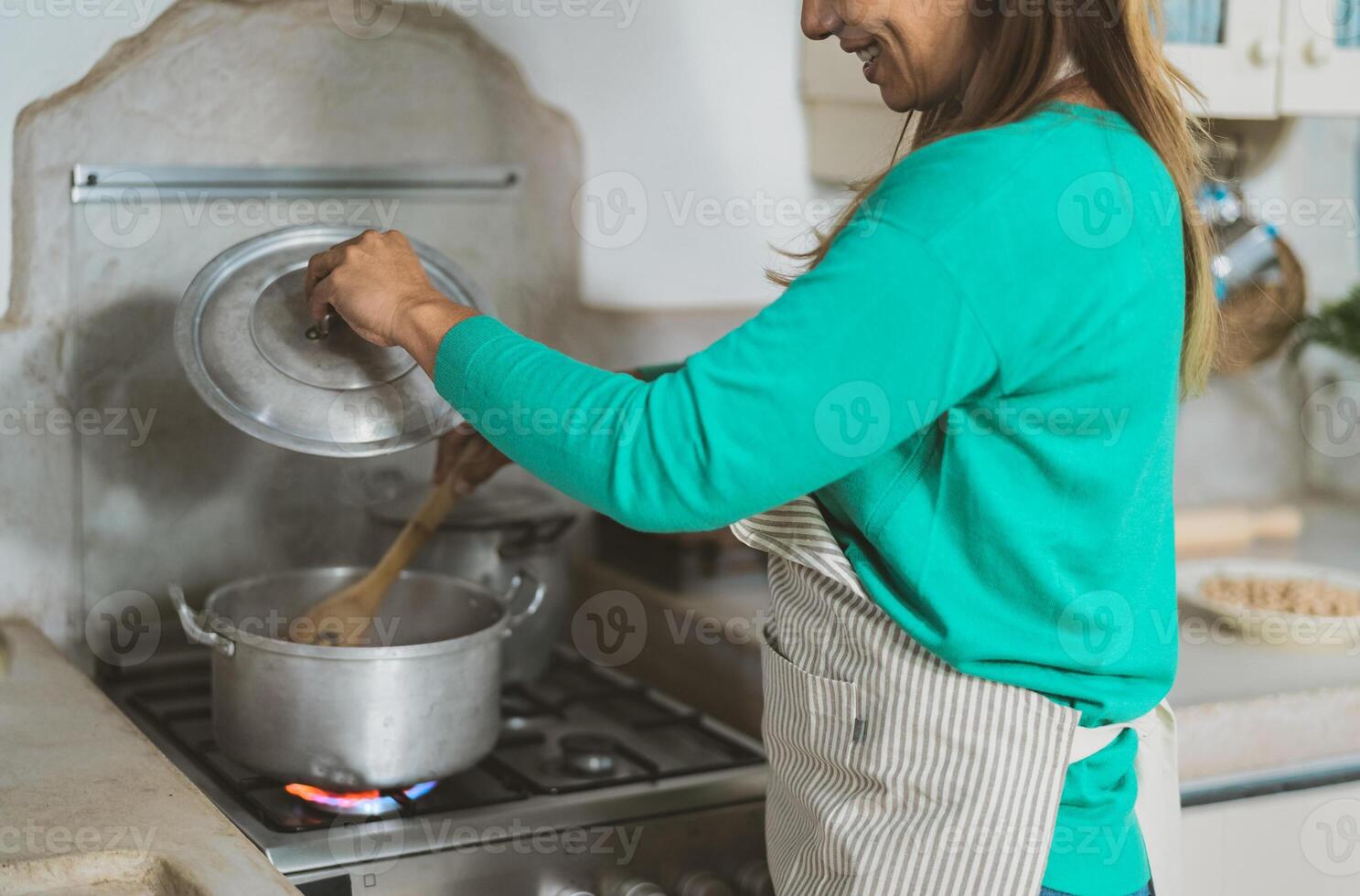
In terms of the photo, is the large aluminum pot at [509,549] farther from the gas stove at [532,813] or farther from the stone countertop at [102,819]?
the stone countertop at [102,819]

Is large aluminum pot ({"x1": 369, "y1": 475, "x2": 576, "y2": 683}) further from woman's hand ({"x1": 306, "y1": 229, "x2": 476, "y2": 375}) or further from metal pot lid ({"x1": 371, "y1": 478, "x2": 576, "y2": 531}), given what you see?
woman's hand ({"x1": 306, "y1": 229, "x2": 476, "y2": 375})

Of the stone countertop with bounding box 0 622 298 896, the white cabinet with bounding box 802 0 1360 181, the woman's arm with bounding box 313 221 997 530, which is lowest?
the stone countertop with bounding box 0 622 298 896

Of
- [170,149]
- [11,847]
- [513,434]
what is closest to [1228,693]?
[513,434]

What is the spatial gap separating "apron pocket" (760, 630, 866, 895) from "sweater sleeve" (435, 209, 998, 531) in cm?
20

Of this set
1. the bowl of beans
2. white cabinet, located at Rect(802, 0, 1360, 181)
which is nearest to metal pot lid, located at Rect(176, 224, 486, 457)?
white cabinet, located at Rect(802, 0, 1360, 181)

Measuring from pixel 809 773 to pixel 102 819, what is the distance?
0.45 meters

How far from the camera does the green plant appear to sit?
6.45 ft

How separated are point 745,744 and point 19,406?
2.47 ft

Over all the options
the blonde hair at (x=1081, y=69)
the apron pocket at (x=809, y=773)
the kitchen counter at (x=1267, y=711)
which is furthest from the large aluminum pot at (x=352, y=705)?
the kitchen counter at (x=1267, y=711)

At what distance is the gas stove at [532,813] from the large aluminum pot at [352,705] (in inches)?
1.1

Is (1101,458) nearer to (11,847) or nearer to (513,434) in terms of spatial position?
(513,434)

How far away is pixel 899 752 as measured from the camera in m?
0.88

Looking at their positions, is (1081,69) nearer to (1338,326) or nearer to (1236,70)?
(1236,70)

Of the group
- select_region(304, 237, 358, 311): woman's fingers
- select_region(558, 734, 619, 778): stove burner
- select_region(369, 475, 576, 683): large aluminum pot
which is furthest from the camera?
select_region(369, 475, 576, 683): large aluminum pot
